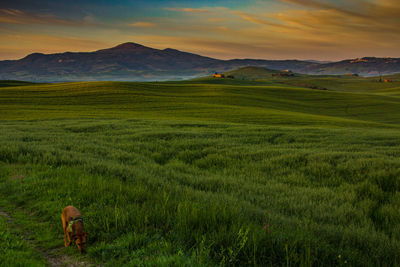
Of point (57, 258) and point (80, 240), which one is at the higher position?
point (80, 240)

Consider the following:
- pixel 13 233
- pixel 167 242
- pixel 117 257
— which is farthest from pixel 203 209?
pixel 13 233

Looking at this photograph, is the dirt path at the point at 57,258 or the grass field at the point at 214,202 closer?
the dirt path at the point at 57,258

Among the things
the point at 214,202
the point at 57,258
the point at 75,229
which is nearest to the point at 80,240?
the point at 75,229

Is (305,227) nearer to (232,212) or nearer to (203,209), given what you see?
(232,212)

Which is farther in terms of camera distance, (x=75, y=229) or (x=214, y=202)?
(x=214, y=202)

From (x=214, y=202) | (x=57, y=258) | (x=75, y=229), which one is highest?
(x=75, y=229)

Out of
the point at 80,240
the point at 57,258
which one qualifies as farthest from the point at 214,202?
the point at 57,258

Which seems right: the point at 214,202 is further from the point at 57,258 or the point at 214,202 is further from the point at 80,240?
the point at 57,258

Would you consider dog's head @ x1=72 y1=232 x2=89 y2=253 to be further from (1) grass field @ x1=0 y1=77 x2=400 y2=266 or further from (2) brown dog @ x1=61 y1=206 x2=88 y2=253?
(1) grass field @ x1=0 y1=77 x2=400 y2=266

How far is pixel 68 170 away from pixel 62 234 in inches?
134

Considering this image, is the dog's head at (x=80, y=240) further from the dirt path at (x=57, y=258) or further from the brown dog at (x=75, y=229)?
the dirt path at (x=57, y=258)

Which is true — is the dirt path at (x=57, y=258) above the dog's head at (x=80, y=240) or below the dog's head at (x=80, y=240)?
below

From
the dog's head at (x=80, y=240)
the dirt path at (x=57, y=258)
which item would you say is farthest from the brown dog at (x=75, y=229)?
the dirt path at (x=57, y=258)

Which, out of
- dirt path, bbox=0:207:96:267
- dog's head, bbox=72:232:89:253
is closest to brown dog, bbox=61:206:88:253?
dog's head, bbox=72:232:89:253
